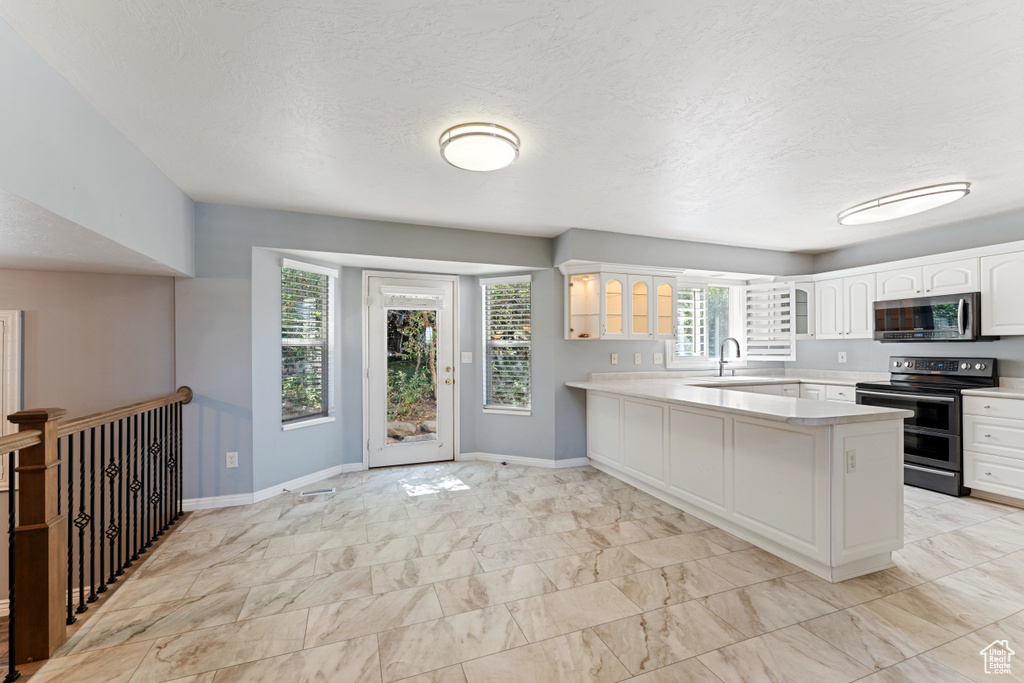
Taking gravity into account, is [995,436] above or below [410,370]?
below


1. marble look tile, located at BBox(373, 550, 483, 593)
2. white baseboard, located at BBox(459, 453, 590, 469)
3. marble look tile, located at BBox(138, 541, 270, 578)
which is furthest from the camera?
white baseboard, located at BBox(459, 453, 590, 469)

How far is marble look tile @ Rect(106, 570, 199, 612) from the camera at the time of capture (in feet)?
7.14

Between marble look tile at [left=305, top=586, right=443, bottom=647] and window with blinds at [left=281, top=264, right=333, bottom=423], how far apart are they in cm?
220

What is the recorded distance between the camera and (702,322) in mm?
5449

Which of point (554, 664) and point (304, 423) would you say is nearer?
point (554, 664)

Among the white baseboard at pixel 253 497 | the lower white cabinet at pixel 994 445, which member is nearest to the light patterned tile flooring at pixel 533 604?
the white baseboard at pixel 253 497

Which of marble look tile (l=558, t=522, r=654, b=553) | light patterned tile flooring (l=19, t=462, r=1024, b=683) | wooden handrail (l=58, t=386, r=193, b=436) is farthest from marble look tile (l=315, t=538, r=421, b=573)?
wooden handrail (l=58, t=386, r=193, b=436)

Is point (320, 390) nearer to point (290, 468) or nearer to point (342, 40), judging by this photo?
point (290, 468)

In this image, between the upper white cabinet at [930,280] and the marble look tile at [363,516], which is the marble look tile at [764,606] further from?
the upper white cabinet at [930,280]

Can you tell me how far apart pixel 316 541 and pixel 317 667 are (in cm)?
124

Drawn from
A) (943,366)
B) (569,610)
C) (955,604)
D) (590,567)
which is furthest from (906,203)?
(569,610)

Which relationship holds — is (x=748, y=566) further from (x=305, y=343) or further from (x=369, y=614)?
(x=305, y=343)

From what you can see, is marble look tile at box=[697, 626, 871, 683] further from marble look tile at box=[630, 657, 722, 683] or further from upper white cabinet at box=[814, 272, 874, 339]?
upper white cabinet at box=[814, 272, 874, 339]

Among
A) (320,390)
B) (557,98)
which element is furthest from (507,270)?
(557,98)
